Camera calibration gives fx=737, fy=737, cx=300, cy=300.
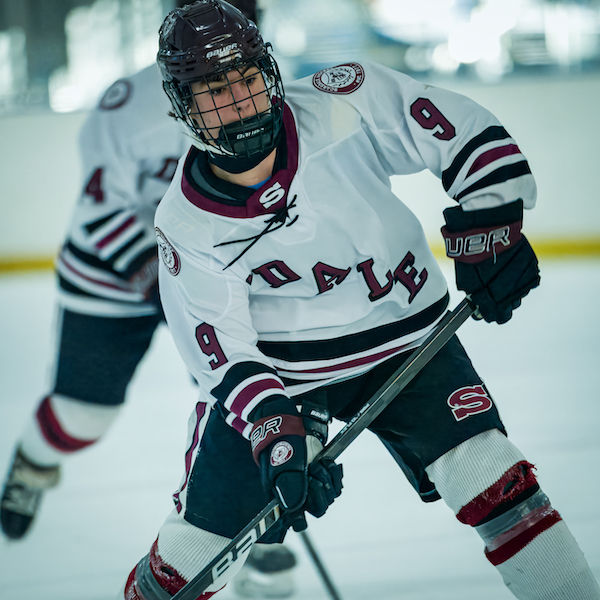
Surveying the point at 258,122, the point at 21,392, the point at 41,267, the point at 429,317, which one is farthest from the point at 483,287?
the point at 41,267

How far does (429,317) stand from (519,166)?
33 centimetres

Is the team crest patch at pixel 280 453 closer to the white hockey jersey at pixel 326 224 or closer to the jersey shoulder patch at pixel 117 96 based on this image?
the white hockey jersey at pixel 326 224

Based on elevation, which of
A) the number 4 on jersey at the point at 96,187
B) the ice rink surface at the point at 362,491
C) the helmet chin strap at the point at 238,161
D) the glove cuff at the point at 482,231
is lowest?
the ice rink surface at the point at 362,491

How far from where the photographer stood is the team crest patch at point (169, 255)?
4.23 ft

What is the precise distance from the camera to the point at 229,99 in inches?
46.6

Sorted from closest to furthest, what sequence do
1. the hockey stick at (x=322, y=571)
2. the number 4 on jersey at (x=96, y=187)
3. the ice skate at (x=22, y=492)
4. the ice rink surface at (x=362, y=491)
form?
1. the hockey stick at (x=322, y=571)
2. the ice rink surface at (x=362, y=491)
3. the number 4 on jersey at (x=96, y=187)
4. the ice skate at (x=22, y=492)

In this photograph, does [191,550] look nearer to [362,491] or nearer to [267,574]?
[267,574]

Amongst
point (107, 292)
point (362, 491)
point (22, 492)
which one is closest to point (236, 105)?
point (107, 292)

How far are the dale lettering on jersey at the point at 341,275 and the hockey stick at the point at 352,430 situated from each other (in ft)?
0.35

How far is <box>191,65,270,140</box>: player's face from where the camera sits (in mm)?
1172

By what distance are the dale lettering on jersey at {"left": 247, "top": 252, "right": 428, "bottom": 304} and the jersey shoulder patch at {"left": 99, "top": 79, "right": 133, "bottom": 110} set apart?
715 mm

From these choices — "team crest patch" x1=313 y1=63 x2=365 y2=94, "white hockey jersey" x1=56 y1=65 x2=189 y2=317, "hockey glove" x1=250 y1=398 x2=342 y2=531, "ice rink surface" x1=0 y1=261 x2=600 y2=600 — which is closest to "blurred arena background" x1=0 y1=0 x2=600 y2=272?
"ice rink surface" x1=0 y1=261 x2=600 y2=600

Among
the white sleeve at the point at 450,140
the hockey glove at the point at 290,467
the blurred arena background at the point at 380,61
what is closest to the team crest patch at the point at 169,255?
the hockey glove at the point at 290,467

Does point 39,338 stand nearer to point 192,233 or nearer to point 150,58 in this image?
point 150,58
